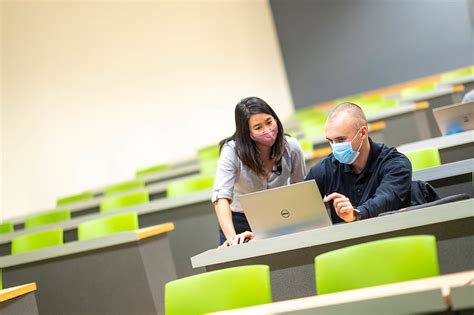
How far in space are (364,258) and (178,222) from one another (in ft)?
12.0

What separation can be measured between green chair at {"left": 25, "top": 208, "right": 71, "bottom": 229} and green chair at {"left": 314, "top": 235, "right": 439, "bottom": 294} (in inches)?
190

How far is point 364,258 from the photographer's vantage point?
100.0 inches

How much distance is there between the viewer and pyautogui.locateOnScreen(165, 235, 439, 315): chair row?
2412mm

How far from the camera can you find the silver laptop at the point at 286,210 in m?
3.24

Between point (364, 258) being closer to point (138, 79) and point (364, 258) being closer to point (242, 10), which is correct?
point (138, 79)

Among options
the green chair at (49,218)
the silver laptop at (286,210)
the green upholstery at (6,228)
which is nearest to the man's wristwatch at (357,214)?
the silver laptop at (286,210)

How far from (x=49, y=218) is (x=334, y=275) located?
4.96 m

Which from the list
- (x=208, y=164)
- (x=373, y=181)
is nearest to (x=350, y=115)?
(x=373, y=181)

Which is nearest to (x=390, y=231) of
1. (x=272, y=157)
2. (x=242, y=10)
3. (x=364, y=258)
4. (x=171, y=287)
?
(x=364, y=258)

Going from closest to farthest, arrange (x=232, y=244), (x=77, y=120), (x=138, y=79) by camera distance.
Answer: (x=232, y=244) < (x=77, y=120) < (x=138, y=79)

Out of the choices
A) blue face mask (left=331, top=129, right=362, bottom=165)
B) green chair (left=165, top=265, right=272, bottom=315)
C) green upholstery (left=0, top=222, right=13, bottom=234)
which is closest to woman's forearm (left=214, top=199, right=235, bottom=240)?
blue face mask (left=331, top=129, right=362, bottom=165)

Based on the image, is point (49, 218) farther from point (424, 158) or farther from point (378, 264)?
point (378, 264)

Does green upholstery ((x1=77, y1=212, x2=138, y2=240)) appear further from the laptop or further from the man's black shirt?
the laptop

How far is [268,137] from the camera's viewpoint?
4.05m
